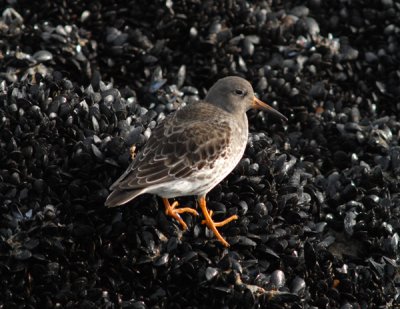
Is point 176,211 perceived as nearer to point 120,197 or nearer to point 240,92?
point 120,197

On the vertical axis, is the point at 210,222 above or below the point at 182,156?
below

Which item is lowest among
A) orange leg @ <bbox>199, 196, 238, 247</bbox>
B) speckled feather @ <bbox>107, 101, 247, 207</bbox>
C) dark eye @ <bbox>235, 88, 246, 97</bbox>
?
orange leg @ <bbox>199, 196, 238, 247</bbox>

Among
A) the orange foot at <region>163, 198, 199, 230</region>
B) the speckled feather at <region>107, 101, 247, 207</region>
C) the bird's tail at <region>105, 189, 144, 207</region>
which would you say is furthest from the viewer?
the orange foot at <region>163, 198, 199, 230</region>

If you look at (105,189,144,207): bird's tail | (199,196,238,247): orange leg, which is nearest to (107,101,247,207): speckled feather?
(105,189,144,207): bird's tail

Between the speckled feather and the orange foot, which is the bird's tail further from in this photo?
the orange foot

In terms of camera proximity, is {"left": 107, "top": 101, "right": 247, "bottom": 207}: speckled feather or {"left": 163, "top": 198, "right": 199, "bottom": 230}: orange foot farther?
{"left": 163, "top": 198, "right": 199, "bottom": 230}: orange foot

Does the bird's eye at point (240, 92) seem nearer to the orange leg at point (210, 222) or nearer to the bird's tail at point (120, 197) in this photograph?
the orange leg at point (210, 222)

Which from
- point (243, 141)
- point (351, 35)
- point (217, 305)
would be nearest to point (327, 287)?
point (217, 305)

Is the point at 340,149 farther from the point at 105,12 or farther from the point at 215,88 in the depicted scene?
the point at 105,12

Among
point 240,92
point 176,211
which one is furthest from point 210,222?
point 240,92

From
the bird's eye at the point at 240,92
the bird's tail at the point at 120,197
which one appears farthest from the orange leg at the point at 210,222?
the bird's eye at the point at 240,92

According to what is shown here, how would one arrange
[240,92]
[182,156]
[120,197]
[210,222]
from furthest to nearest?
[240,92] < [210,222] < [182,156] < [120,197]
